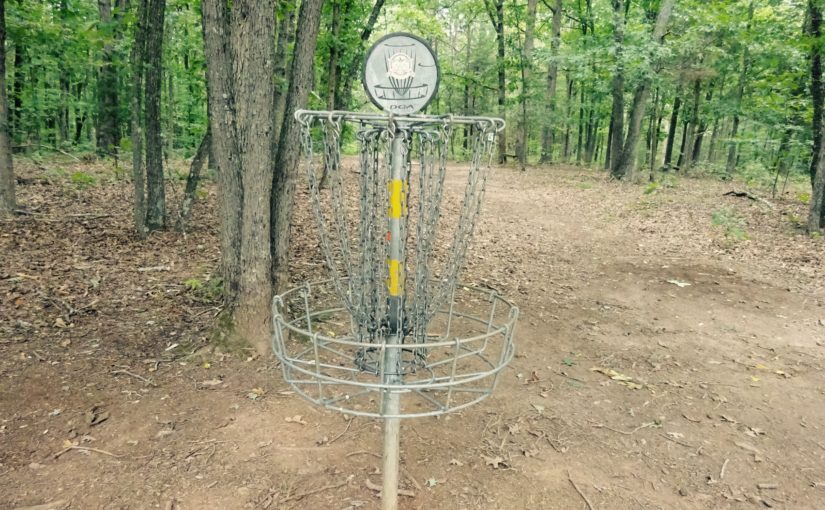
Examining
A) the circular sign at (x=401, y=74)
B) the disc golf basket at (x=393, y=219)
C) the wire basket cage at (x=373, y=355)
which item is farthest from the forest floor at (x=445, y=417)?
the circular sign at (x=401, y=74)

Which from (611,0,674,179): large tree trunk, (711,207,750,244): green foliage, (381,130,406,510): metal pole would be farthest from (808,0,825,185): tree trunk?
(381,130,406,510): metal pole

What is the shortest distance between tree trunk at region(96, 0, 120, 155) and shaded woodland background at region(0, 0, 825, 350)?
0.05 m

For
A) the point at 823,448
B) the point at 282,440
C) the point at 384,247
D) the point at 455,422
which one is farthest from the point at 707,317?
the point at 384,247

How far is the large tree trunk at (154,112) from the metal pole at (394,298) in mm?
5943

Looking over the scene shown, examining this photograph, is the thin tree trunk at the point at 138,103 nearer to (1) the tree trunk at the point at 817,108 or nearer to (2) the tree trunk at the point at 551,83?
(1) the tree trunk at the point at 817,108

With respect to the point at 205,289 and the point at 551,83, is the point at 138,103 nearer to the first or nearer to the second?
the point at 205,289

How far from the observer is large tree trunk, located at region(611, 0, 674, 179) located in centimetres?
1302

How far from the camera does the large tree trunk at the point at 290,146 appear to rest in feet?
12.8

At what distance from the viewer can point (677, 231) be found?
9141mm

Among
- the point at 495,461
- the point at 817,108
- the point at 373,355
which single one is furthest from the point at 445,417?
the point at 817,108

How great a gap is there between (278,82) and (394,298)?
4.72 meters

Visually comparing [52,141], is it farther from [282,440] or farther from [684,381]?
[684,381]

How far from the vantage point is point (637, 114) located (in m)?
14.1

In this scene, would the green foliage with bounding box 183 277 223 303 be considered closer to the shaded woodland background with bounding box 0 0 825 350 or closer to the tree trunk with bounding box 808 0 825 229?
the shaded woodland background with bounding box 0 0 825 350
